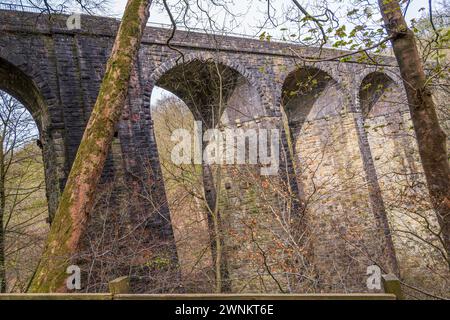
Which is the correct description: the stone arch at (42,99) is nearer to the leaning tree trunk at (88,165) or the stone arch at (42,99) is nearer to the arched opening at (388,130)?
the leaning tree trunk at (88,165)

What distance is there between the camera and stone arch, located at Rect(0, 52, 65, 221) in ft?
24.7

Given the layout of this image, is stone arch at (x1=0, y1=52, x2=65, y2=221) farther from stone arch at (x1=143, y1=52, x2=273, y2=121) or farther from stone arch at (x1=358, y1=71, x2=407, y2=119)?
stone arch at (x1=358, y1=71, x2=407, y2=119)

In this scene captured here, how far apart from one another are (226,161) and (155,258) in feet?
13.0

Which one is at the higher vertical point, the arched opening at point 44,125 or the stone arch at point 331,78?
the stone arch at point 331,78

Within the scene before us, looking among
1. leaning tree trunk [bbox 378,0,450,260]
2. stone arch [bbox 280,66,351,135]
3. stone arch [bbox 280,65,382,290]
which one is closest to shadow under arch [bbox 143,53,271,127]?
stone arch [bbox 280,65,382,290]

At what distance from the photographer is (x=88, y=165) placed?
4023 mm

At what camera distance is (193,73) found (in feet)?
34.9

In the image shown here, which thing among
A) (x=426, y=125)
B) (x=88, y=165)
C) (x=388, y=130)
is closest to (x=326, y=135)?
(x=388, y=130)

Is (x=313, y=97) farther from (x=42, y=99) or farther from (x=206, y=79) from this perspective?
(x=42, y=99)

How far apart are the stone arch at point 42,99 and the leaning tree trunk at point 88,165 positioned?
3735mm

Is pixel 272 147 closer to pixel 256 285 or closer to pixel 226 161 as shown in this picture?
pixel 226 161

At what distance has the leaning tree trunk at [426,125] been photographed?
391 cm

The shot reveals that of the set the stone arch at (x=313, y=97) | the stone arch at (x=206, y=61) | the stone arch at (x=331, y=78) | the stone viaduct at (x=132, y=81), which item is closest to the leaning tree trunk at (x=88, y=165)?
the stone viaduct at (x=132, y=81)

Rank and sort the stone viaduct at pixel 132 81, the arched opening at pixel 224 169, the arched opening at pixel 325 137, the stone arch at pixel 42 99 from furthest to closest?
the arched opening at pixel 325 137 → the arched opening at pixel 224 169 → the stone viaduct at pixel 132 81 → the stone arch at pixel 42 99
